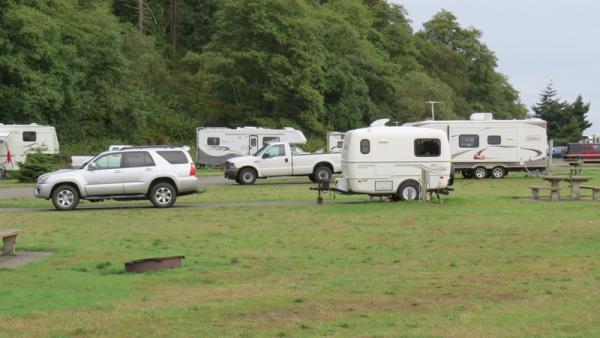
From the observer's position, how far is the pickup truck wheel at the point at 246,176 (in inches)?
1523

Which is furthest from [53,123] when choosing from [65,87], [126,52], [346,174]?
[346,174]

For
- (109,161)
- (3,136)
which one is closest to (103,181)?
(109,161)

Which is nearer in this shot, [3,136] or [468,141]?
[468,141]

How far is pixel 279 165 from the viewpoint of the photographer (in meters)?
38.8

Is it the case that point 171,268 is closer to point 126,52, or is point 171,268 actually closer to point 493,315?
point 493,315

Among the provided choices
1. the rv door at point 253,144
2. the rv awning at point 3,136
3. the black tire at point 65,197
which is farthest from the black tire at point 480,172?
the rv awning at point 3,136

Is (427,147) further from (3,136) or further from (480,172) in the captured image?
(3,136)

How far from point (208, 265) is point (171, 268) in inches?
25.2

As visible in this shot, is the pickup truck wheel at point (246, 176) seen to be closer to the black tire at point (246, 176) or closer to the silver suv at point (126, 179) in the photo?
the black tire at point (246, 176)

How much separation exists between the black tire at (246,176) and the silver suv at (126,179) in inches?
507

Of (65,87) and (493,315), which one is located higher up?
(65,87)

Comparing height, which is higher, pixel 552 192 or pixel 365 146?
pixel 365 146

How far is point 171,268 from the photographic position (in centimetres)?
1256

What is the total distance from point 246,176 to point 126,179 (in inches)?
550
